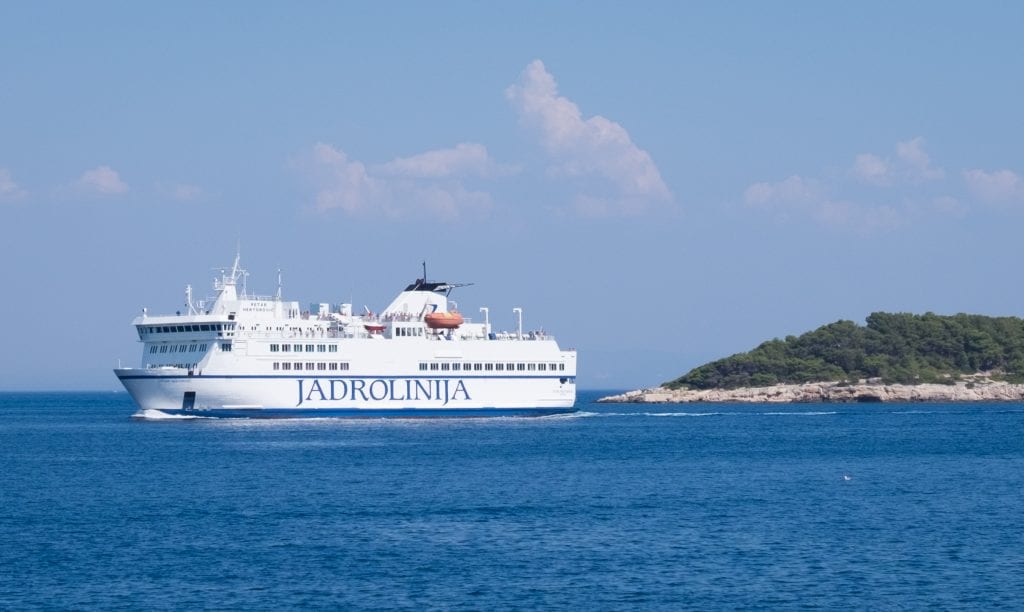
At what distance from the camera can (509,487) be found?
4003cm

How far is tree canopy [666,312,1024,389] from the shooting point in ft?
374

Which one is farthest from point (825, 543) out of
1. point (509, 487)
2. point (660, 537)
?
point (509, 487)

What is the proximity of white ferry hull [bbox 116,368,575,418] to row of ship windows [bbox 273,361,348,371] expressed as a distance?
0.52 m

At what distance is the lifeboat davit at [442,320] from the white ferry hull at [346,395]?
3.39 metres

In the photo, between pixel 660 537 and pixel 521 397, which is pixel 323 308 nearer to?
pixel 521 397

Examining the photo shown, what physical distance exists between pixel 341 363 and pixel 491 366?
8.77 meters

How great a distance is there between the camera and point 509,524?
32469mm

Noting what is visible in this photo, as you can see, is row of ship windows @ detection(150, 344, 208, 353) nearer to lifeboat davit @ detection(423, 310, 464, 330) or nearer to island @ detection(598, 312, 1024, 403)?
lifeboat davit @ detection(423, 310, 464, 330)

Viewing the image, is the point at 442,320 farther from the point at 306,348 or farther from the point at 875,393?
the point at 875,393

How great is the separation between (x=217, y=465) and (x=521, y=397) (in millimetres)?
31507

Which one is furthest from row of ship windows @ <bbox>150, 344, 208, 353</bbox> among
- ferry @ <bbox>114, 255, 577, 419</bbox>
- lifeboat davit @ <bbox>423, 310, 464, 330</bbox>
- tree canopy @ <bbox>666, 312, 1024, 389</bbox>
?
tree canopy @ <bbox>666, 312, 1024, 389</bbox>

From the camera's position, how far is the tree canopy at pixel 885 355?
374 ft

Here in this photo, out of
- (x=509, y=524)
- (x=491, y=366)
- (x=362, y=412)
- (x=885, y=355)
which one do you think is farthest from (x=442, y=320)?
(x=885, y=355)

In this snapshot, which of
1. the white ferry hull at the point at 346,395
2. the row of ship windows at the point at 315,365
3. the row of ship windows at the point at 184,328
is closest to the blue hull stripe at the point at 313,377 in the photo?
the white ferry hull at the point at 346,395
